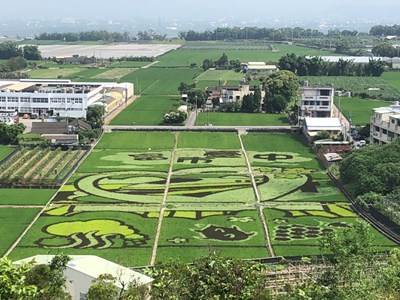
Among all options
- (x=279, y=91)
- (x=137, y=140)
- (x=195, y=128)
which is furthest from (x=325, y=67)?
(x=137, y=140)

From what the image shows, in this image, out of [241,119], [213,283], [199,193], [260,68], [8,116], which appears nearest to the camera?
[213,283]

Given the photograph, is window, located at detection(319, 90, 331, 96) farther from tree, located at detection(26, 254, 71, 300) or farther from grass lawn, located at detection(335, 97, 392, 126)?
tree, located at detection(26, 254, 71, 300)

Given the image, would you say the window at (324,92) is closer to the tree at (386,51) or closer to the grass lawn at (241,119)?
the grass lawn at (241,119)

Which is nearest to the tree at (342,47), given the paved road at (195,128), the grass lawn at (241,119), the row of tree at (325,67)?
the row of tree at (325,67)

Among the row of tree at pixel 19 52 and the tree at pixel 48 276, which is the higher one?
the tree at pixel 48 276

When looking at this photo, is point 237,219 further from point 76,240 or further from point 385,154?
point 385,154

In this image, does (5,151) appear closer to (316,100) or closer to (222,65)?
(316,100)

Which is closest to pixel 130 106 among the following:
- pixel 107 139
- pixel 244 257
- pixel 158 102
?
pixel 158 102
